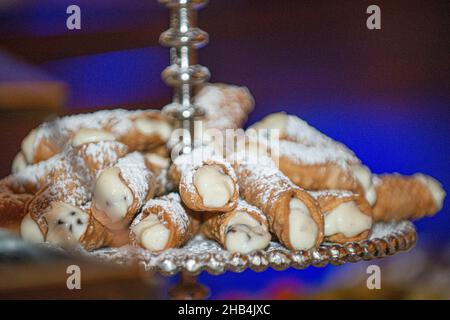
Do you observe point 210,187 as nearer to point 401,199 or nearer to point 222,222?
point 222,222

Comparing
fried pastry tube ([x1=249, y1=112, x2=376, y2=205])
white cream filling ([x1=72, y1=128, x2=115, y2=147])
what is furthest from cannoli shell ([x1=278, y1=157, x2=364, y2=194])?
white cream filling ([x1=72, y1=128, x2=115, y2=147])

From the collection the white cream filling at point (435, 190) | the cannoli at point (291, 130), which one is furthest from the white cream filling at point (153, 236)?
the white cream filling at point (435, 190)

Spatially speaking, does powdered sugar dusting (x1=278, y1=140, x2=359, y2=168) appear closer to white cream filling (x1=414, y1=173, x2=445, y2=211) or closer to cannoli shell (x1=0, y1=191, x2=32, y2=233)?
white cream filling (x1=414, y1=173, x2=445, y2=211)

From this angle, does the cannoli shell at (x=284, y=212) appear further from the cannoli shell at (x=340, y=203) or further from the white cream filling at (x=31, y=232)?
→ the white cream filling at (x=31, y=232)

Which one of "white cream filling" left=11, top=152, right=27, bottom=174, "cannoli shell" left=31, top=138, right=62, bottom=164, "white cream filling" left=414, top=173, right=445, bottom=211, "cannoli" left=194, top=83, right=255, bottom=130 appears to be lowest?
"white cream filling" left=414, top=173, right=445, bottom=211
